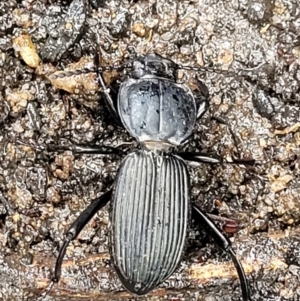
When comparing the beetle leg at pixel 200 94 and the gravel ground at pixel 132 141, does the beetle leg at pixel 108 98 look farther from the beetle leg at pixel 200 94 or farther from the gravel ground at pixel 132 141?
the beetle leg at pixel 200 94

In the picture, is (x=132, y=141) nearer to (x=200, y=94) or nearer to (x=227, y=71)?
(x=200, y=94)

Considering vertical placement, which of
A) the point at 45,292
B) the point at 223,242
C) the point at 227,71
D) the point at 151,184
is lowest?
the point at 45,292

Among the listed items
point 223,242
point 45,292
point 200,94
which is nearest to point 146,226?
point 223,242

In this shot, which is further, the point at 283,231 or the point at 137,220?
the point at 283,231

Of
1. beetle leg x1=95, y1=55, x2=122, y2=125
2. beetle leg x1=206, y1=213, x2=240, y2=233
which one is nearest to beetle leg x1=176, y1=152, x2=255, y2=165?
beetle leg x1=206, y1=213, x2=240, y2=233

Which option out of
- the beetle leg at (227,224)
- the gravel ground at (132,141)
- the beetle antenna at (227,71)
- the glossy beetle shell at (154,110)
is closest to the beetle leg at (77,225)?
the gravel ground at (132,141)

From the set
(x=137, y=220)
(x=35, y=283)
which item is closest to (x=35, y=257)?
(x=35, y=283)

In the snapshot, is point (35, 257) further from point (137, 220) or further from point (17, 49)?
point (17, 49)
